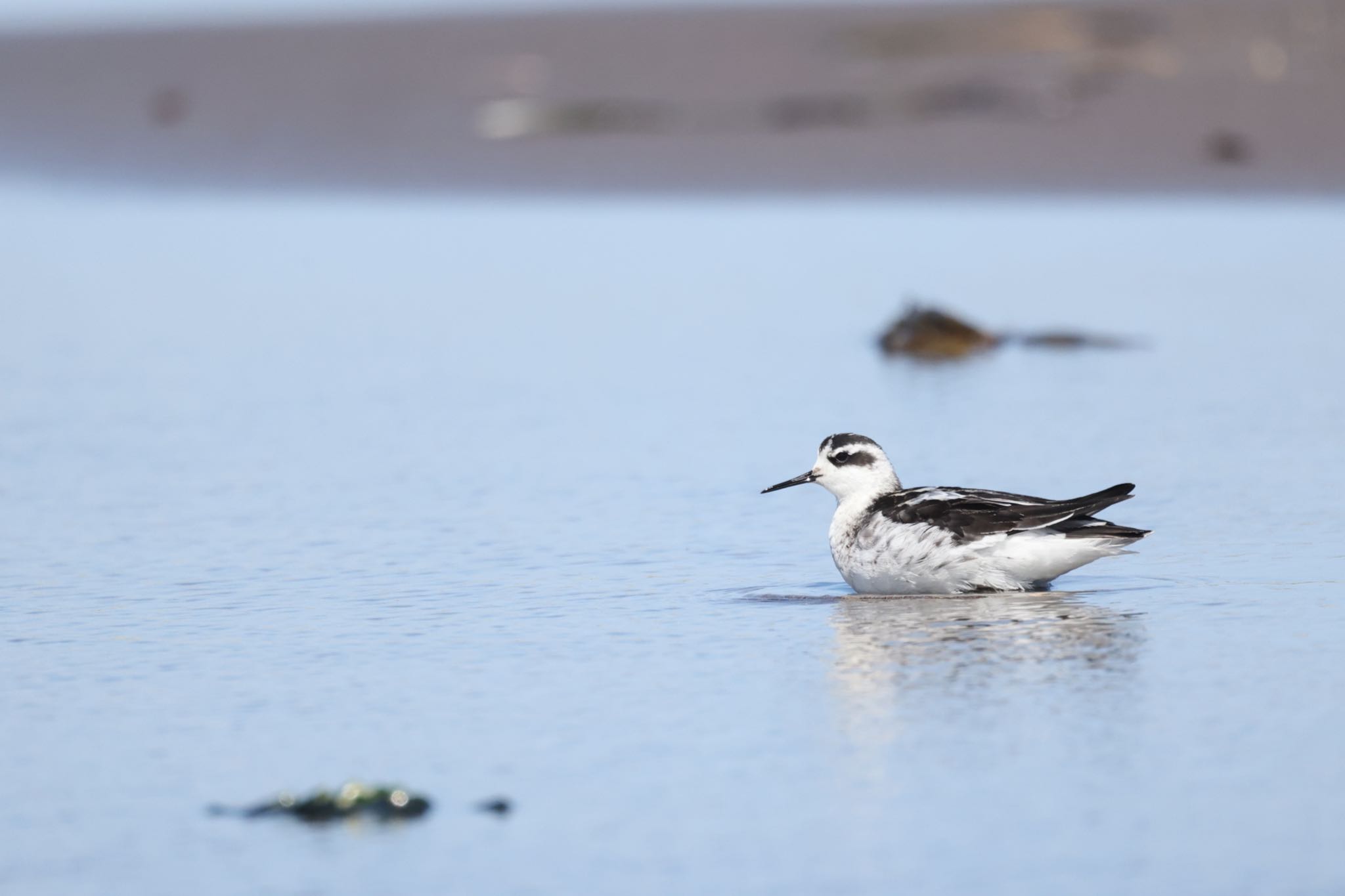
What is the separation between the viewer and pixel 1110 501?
9.91m

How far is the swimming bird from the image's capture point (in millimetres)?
9820

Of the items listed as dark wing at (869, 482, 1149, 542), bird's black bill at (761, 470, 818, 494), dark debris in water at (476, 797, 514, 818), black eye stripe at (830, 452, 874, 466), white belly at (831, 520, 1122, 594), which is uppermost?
black eye stripe at (830, 452, 874, 466)

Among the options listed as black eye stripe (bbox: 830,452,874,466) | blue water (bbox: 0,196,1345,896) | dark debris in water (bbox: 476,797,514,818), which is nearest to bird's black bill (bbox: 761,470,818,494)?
black eye stripe (bbox: 830,452,874,466)

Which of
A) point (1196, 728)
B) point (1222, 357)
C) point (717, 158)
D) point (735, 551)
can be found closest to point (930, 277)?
point (1222, 357)

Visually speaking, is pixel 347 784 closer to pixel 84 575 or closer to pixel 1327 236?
pixel 84 575

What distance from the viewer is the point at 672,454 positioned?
13375 millimetres

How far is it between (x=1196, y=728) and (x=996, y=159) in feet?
65.8

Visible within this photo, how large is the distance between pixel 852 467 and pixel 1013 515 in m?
1.12

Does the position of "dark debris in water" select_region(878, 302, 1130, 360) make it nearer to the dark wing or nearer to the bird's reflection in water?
A: the dark wing

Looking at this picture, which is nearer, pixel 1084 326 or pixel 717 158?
pixel 1084 326

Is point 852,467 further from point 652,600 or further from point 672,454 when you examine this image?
point 672,454

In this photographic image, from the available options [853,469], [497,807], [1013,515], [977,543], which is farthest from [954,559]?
[497,807]

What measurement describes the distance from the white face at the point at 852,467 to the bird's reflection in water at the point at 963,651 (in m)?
0.92

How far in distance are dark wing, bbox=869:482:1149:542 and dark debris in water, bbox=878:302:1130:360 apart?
23.0 ft
